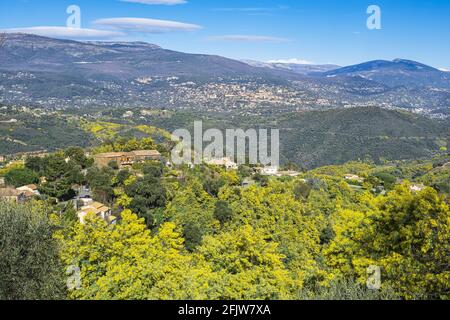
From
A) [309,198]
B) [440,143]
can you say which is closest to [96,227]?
[309,198]

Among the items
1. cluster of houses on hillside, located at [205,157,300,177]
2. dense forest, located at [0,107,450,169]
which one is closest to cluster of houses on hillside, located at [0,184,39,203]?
cluster of houses on hillside, located at [205,157,300,177]

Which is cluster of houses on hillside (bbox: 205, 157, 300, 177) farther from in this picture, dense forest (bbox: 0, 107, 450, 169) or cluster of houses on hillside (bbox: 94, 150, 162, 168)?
dense forest (bbox: 0, 107, 450, 169)

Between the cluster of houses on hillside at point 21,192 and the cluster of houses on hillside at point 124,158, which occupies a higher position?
the cluster of houses on hillside at point 124,158

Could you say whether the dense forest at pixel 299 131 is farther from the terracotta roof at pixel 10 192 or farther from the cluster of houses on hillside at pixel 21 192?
the terracotta roof at pixel 10 192

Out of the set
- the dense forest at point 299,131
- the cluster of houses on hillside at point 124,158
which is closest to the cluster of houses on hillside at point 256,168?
the cluster of houses on hillside at point 124,158

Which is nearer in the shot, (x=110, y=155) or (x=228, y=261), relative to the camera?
(x=228, y=261)

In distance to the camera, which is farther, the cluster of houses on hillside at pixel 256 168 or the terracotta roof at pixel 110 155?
the cluster of houses on hillside at pixel 256 168

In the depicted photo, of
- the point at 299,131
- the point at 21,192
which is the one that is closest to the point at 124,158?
the point at 21,192

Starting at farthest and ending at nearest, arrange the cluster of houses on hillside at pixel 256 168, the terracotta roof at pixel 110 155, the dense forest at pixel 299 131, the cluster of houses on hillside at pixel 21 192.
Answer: the dense forest at pixel 299 131, the cluster of houses on hillside at pixel 256 168, the terracotta roof at pixel 110 155, the cluster of houses on hillside at pixel 21 192

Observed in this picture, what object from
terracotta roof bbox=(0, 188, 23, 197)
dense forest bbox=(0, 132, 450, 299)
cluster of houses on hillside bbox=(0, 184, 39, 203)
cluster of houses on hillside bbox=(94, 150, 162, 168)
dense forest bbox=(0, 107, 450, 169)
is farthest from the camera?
dense forest bbox=(0, 107, 450, 169)

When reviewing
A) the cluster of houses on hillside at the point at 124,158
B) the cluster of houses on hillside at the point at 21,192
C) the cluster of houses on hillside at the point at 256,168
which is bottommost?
the cluster of houses on hillside at the point at 256,168

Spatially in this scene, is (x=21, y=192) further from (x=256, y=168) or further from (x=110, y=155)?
(x=256, y=168)
